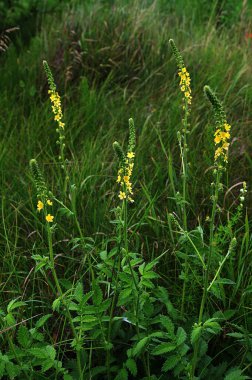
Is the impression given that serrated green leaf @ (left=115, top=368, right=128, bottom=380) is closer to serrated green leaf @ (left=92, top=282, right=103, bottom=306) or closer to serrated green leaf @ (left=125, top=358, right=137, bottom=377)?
serrated green leaf @ (left=125, top=358, right=137, bottom=377)

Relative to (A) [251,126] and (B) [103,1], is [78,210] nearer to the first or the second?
(A) [251,126]

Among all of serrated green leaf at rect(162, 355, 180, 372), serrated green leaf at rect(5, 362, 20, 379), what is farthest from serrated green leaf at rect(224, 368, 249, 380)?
serrated green leaf at rect(5, 362, 20, 379)

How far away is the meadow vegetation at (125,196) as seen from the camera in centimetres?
200

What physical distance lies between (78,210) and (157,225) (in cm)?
42

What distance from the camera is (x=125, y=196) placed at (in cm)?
184

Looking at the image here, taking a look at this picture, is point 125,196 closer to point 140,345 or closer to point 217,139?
point 217,139

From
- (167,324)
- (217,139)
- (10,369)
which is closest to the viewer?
(217,139)

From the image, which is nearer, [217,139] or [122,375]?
[217,139]

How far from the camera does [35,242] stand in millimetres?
2490

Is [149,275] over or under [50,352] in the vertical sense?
over

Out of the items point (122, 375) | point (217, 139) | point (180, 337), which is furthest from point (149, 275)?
point (217, 139)

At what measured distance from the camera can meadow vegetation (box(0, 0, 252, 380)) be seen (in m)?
2.00

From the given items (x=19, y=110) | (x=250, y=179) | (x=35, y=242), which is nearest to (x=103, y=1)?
(x=19, y=110)

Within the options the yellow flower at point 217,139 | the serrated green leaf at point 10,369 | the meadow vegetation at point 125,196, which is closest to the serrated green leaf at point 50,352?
the meadow vegetation at point 125,196
